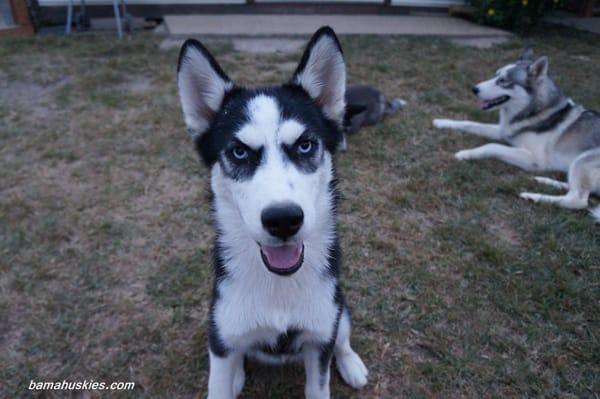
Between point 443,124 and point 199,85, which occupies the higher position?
point 199,85

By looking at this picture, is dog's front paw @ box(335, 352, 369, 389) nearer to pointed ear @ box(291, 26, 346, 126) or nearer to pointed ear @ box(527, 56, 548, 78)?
pointed ear @ box(291, 26, 346, 126)

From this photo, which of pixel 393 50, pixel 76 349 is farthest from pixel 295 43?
pixel 76 349

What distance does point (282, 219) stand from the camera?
1.54 m

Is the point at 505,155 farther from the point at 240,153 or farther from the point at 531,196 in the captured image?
the point at 240,153

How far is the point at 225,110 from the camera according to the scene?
2.05m

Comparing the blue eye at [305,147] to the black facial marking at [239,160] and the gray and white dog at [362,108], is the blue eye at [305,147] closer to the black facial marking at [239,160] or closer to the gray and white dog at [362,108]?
the black facial marking at [239,160]

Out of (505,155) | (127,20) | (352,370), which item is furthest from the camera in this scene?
(127,20)

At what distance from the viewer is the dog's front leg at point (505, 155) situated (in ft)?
14.7

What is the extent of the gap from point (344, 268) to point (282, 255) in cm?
146

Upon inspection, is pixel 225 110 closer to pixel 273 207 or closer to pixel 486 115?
pixel 273 207

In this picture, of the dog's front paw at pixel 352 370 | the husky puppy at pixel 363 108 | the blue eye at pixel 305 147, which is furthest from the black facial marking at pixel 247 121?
the husky puppy at pixel 363 108

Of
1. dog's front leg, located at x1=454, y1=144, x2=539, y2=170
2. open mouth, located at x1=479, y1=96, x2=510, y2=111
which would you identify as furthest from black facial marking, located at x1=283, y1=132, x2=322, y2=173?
open mouth, located at x1=479, y1=96, x2=510, y2=111

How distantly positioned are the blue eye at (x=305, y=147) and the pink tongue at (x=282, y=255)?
1.44 feet

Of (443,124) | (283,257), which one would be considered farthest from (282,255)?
(443,124)
